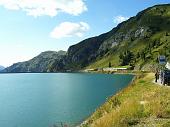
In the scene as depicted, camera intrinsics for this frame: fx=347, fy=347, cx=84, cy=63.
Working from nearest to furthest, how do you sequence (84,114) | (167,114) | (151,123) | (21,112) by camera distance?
(151,123)
(167,114)
(84,114)
(21,112)

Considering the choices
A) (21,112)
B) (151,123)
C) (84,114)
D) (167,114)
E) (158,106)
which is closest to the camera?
(151,123)

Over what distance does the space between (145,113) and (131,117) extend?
108 cm

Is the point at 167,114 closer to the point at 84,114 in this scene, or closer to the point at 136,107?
the point at 136,107

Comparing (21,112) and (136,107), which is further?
(21,112)

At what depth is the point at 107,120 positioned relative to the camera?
19.6 m

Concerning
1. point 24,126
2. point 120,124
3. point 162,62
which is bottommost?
point 24,126

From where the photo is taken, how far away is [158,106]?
22375 mm

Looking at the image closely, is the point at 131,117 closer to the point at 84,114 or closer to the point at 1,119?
the point at 84,114

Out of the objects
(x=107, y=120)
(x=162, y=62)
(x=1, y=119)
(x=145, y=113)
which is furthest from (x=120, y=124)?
(x=162, y=62)

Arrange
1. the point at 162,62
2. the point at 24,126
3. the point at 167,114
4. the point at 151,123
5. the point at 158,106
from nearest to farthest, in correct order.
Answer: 1. the point at 151,123
2. the point at 167,114
3. the point at 158,106
4. the point at 24,126
5. the point at 162,62

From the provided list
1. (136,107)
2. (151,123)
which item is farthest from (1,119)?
(151,123)

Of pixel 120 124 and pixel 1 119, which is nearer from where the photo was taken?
pixel 120 124

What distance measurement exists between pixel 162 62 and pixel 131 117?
193 feet

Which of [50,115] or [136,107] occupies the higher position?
[136,107]
